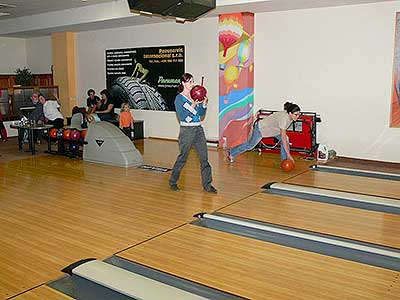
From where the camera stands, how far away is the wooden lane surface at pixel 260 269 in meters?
2.67

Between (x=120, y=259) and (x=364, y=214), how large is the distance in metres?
2.41

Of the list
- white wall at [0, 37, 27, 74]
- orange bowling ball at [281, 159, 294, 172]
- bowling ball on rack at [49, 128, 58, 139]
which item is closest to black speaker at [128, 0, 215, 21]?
orange bowling ball at [281, 159, 294, 172]

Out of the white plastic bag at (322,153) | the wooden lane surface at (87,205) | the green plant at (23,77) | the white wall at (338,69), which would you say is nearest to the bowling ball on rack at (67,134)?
the wooden lane surface at (87,205)

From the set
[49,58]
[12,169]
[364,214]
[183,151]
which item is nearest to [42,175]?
[12,169]

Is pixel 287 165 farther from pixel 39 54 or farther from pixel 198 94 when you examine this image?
pixel 39 54

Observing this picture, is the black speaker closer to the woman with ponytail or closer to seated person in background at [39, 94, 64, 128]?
the woman with ponytail

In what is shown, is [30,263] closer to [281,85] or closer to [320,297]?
[320,297]

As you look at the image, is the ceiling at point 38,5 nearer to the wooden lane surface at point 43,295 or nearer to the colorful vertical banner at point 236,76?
the colorful vertical banner at point 236,76

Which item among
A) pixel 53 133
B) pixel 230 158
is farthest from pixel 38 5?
pixel 230 158

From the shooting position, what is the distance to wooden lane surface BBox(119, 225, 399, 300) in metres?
2.67

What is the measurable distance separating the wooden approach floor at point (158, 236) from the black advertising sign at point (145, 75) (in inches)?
130

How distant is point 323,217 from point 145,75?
20.3 ft

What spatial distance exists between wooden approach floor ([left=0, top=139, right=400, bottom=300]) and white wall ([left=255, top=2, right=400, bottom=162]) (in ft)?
4.50

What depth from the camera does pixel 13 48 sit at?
38.8 feet
